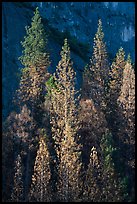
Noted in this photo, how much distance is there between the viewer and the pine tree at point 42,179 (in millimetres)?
30453

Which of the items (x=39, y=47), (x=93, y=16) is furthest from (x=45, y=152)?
(x=93, y=16)

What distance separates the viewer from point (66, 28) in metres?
63.0

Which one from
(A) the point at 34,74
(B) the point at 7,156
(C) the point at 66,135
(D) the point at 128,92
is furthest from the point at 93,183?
(A) the point at 34,74

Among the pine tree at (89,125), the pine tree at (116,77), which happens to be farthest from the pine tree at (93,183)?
the pine tree at (116,77)

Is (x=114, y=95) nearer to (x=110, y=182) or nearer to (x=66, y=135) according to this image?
(x=66, y=135)

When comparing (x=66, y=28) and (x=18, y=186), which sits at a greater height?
(x=66, y=28)

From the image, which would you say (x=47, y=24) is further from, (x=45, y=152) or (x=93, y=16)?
(x=45, y=152)

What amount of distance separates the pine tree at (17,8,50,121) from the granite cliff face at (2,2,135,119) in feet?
6.89

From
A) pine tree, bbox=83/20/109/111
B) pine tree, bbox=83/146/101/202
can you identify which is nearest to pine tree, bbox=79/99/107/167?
pine tree, bbox=83/20/109/111

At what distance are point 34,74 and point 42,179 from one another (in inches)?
430

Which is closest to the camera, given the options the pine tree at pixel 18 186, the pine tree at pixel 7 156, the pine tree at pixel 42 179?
the pine tree at pixel 42 179

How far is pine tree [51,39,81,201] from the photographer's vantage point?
30.9 metres

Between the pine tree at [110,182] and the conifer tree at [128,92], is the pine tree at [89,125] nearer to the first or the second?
the conifer tree at [128,92]

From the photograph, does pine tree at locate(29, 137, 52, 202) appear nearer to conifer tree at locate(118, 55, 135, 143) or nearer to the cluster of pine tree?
the cluster of pine tree
